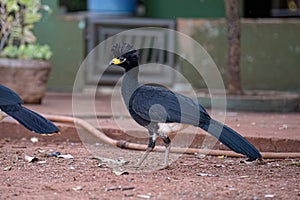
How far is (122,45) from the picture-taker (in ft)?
17.7

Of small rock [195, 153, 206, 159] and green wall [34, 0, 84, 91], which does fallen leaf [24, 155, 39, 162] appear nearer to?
small rock [195, 153, 206, 159]

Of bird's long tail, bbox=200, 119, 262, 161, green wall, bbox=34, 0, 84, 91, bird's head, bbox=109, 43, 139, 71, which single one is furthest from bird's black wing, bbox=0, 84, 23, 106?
green wall, bbox=34, 0, 84, 91

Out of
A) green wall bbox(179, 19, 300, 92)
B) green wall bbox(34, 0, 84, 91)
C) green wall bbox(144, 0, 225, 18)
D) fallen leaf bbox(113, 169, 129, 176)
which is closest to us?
fallen leaf bbox(113, 169, 129, 176)

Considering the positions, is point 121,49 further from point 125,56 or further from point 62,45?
point 62,45

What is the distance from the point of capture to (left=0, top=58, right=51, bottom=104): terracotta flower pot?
836cm

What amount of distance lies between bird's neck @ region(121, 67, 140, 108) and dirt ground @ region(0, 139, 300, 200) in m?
0.57

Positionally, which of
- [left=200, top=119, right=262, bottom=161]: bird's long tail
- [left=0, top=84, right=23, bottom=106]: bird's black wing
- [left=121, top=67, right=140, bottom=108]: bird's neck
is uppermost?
[left=121, top=67, right=140, bottom=108]: bird's neck

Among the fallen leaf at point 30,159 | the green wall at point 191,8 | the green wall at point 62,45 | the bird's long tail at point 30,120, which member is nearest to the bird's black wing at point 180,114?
the bird's long tail at point 30,120

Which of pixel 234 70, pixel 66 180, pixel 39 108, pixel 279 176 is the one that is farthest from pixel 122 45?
pixel 234 70

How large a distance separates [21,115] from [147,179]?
1.26 metres

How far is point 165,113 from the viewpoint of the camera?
204 inches

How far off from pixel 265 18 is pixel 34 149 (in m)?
5.48

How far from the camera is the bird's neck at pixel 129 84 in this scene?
17.6 ft

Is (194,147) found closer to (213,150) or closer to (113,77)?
(213,150)
